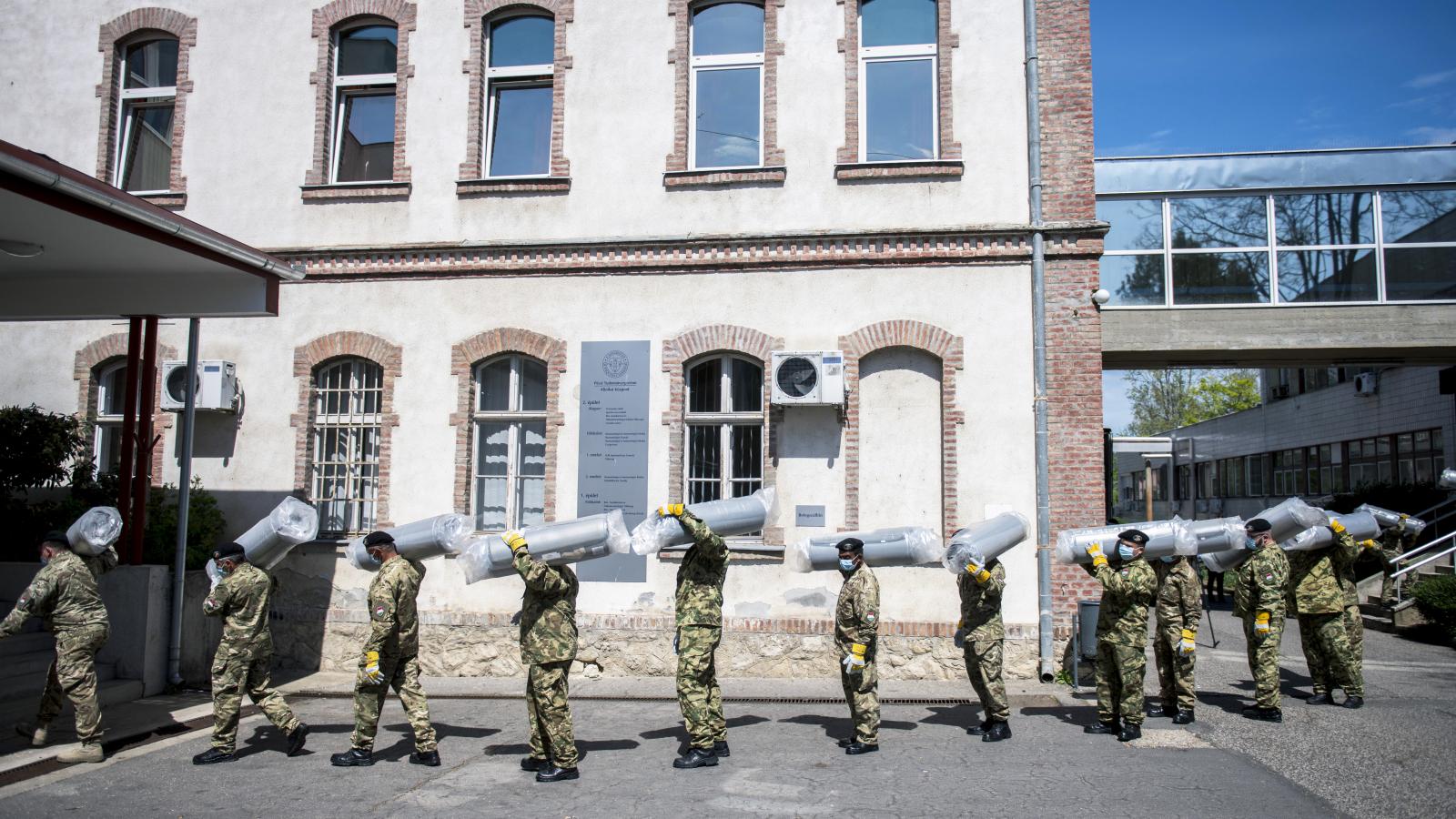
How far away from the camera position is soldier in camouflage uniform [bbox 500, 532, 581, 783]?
280 inches

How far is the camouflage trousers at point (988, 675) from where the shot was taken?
8.18 meters

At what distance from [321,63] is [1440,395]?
65.5ft

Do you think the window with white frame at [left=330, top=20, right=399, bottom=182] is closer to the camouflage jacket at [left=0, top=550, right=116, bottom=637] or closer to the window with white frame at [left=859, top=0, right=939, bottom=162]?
the window with white frame at [left=859, top=0, right=939, bottom=162]

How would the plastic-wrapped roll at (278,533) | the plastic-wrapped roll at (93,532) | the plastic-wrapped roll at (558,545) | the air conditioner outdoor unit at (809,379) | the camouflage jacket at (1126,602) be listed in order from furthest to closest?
the air conditioner outdoor unit at (809,379)
the plastic-wrapped roll at (278,533)
the camouflage jacket at (1126,602)
the plastic-wrapped roll at (93,532)
the plastic-wrapped roll at (558,545)

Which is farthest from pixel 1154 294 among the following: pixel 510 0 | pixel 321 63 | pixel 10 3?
pixel 10 3

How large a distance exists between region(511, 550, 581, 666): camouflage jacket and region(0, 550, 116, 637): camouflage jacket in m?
3.45

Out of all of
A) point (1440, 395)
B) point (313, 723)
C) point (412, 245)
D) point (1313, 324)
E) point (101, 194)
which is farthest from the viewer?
point (1440, 395)

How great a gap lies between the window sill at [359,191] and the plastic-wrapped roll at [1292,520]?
9.90 metres

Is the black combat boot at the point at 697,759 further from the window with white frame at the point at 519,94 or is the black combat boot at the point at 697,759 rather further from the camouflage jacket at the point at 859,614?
the window with white frame at the point at 519,94

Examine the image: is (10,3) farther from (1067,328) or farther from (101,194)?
(1067,328)

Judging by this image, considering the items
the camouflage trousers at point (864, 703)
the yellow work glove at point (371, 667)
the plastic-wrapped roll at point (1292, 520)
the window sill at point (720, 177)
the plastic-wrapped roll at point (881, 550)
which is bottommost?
the camouflage trousers at point (864, 703)

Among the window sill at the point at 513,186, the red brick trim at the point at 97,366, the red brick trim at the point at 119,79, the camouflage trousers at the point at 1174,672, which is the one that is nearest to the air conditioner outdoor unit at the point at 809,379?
the window sill at the point at 513,186

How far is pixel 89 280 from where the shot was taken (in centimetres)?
1036

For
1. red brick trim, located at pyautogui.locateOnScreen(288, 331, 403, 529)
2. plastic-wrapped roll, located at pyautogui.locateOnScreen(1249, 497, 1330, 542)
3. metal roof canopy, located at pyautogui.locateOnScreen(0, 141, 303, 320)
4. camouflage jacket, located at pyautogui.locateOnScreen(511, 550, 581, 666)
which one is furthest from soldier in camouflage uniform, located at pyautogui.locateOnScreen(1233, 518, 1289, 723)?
metal roof canopy, located at pyautogui.locateOnScreen(0, 141, 303, 320)
